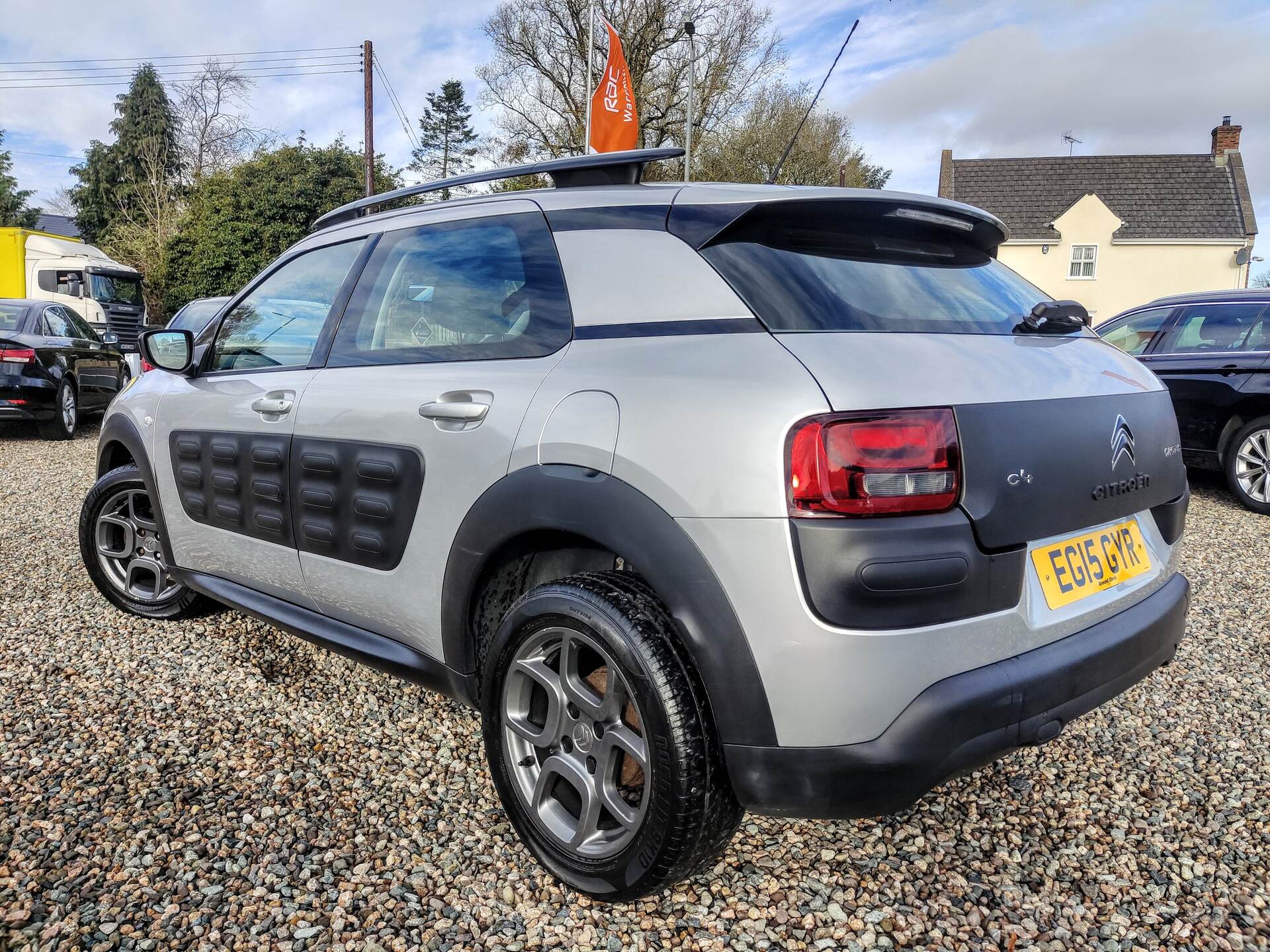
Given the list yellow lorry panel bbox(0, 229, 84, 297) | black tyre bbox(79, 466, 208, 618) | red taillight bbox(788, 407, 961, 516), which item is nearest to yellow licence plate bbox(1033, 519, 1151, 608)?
red taillight bbox(788, 407, 961, 516)

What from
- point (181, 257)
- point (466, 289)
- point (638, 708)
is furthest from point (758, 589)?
point (181, 257)

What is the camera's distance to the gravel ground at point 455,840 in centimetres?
193

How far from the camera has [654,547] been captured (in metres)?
1.75

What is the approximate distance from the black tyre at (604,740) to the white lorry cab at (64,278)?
19544mm

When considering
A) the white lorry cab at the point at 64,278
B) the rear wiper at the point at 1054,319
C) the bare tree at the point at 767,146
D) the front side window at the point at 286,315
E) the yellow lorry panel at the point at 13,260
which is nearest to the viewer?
the rear wiper at the point at 1054,319

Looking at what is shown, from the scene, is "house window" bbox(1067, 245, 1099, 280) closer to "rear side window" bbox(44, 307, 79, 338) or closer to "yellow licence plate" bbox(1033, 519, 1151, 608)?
"rear side window" bbox(44, 307, 79, 338)

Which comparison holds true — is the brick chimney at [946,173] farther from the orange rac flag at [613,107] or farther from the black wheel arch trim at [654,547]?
the black wheel arch trim at [654,547]

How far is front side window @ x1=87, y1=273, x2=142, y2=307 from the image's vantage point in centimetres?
1884

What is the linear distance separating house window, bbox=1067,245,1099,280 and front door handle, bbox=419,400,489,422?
35.6 meters

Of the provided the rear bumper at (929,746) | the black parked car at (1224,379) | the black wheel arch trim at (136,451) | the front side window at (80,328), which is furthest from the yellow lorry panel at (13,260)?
the rear bumper at (929,746)

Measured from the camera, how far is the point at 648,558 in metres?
1.77

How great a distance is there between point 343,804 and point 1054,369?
7.13 feet

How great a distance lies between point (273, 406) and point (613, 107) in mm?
11286

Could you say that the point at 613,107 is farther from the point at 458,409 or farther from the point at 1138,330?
the point at 458,409
